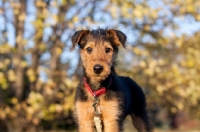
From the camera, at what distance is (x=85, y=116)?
5.09 metres

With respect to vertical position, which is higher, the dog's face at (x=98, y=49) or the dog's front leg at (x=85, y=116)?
the dog's face at (x=98, y=49)

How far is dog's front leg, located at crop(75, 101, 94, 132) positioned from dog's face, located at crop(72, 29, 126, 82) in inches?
14.9

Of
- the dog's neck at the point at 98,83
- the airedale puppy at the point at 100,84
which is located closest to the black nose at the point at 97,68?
the airedale puppy at the point at 100,84

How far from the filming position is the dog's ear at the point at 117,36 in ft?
17.5

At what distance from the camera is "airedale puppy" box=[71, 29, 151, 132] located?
5.06 metres

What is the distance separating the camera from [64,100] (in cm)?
1022

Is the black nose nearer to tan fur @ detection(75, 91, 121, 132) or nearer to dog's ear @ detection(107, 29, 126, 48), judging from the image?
tan fur @ detection(75, 91, 121, 132)

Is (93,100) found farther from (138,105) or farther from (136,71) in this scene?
(136,71)

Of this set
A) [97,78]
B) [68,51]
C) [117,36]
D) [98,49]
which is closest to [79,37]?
[98,49]

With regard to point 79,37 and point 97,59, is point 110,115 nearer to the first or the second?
point 97,59

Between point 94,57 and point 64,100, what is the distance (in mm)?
5284

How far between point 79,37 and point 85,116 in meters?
1.09

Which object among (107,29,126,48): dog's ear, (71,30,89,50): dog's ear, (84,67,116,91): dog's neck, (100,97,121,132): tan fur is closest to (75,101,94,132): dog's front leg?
(100,97,121,132): tan fur

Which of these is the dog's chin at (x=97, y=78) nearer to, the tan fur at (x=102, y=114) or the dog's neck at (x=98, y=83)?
the dog's neck at (x=98, y=83)
